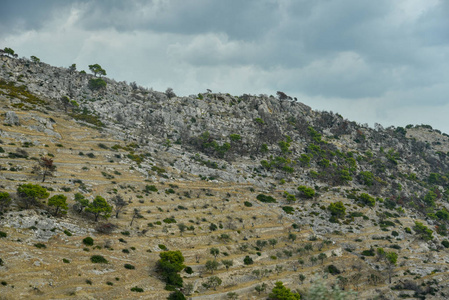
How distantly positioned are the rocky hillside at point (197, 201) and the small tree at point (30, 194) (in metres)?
1.08

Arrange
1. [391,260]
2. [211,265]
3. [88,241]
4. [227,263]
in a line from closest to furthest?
[88,241] → [211,265] → [227,263] → [391,260]

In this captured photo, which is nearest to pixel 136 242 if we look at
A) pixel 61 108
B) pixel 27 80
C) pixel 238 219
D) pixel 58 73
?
pixel 238 219

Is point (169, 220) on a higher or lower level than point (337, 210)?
lower

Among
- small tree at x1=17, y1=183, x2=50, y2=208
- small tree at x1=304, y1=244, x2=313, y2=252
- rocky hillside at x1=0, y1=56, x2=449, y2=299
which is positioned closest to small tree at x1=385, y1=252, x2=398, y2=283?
rocky hillside at x1=0, y1=56, x2=449, y2=299

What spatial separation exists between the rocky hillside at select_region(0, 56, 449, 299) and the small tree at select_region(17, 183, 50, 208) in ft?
3.55

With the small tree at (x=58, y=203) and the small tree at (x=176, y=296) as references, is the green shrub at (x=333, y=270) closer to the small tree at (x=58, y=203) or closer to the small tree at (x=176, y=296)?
the small tree at (x=176, y=296)

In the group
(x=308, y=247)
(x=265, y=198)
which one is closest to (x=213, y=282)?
(x=308, y=247)

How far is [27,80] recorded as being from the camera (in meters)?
121

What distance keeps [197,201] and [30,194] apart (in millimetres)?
43750

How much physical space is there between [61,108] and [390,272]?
12907cm

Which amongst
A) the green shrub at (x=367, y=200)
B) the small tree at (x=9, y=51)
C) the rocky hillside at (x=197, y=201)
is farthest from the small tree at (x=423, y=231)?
the small tree at (x=9, y=51)

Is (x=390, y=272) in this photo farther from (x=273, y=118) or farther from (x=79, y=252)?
(x=273, y=118)

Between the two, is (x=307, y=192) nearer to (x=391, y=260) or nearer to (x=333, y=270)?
(x=391, y=260)

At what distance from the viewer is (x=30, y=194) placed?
51.4 meters
